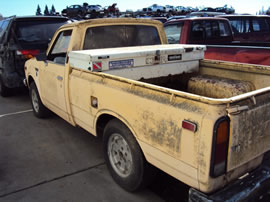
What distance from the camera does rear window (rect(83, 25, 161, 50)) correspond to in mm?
3756

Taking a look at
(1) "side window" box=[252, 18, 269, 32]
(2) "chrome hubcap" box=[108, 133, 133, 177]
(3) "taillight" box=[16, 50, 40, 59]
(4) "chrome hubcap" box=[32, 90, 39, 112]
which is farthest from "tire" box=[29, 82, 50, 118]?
(1) "side window" box=[252, 18, 269, 32]

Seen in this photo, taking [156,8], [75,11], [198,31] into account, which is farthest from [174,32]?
[156,8]

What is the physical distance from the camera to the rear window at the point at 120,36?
12.3ft

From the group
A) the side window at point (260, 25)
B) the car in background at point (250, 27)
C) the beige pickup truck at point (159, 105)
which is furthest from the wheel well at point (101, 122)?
the side window at point (260, 25)

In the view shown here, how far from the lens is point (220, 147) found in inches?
74.3

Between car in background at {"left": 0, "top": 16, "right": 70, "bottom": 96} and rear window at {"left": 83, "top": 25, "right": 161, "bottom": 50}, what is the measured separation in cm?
287

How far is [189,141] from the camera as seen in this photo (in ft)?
6.52

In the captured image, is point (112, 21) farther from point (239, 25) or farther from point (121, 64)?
point (239, 25)

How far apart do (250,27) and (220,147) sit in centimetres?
849

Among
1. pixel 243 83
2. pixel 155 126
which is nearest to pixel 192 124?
pixel 155 126

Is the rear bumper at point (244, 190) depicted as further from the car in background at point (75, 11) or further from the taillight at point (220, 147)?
the car in background at point (75, 11)

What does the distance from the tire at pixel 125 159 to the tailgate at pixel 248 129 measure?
0.95m

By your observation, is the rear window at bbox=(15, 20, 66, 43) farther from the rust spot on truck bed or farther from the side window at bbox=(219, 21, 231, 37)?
the rust spot on truck bed

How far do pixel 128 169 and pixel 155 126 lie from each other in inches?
34.0
